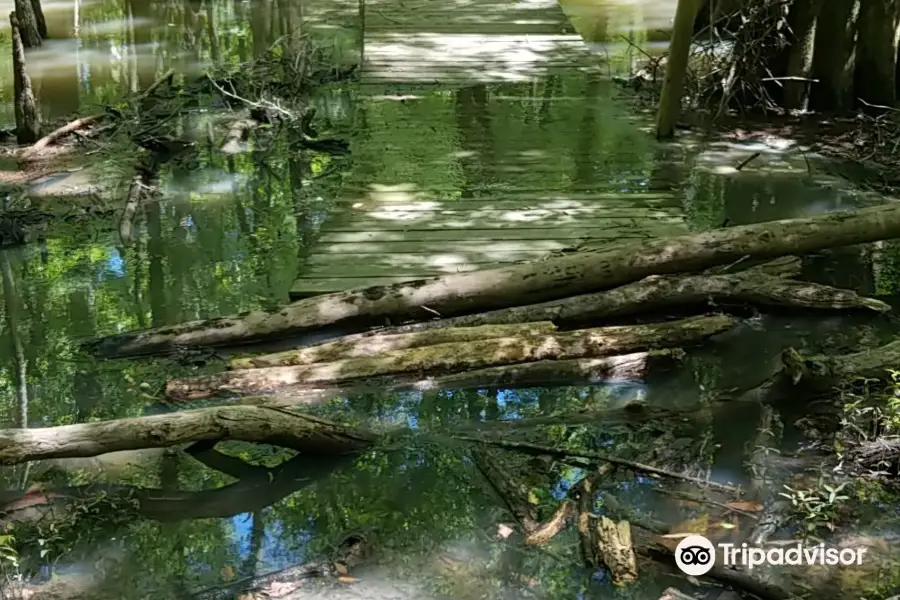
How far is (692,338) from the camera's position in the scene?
5074 mm

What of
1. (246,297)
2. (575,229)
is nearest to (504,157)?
(575,229)

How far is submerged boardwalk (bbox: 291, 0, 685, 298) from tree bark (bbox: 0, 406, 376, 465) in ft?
5.72

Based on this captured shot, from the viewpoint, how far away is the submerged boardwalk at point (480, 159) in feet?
20.7

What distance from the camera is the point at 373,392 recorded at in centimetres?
484

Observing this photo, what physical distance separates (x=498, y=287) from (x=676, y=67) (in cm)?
380

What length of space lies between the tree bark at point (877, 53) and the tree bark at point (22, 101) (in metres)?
7.69

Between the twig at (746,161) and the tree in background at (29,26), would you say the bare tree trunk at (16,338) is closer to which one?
the twig at (746,161)

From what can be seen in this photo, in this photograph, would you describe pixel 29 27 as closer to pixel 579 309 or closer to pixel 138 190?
pixel 138 190

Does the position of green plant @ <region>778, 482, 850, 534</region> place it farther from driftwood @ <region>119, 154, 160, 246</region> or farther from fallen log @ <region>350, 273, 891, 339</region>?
driftwood @ <region>119, 154, 160, 246</region>

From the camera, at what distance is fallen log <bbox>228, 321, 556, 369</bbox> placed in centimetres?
497

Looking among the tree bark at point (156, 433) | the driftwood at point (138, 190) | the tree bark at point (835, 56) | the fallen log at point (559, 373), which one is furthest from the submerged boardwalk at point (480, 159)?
the tree bark at point (835, 56)

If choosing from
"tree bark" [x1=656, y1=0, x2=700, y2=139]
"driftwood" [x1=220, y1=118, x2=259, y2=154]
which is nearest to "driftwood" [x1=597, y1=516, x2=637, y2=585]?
"tree bark" [x1=656, y1=0, x2=700, y2=139]

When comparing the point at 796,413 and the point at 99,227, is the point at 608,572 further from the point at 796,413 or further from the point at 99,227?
the point at 99,227

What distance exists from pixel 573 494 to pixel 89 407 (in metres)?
2.56
